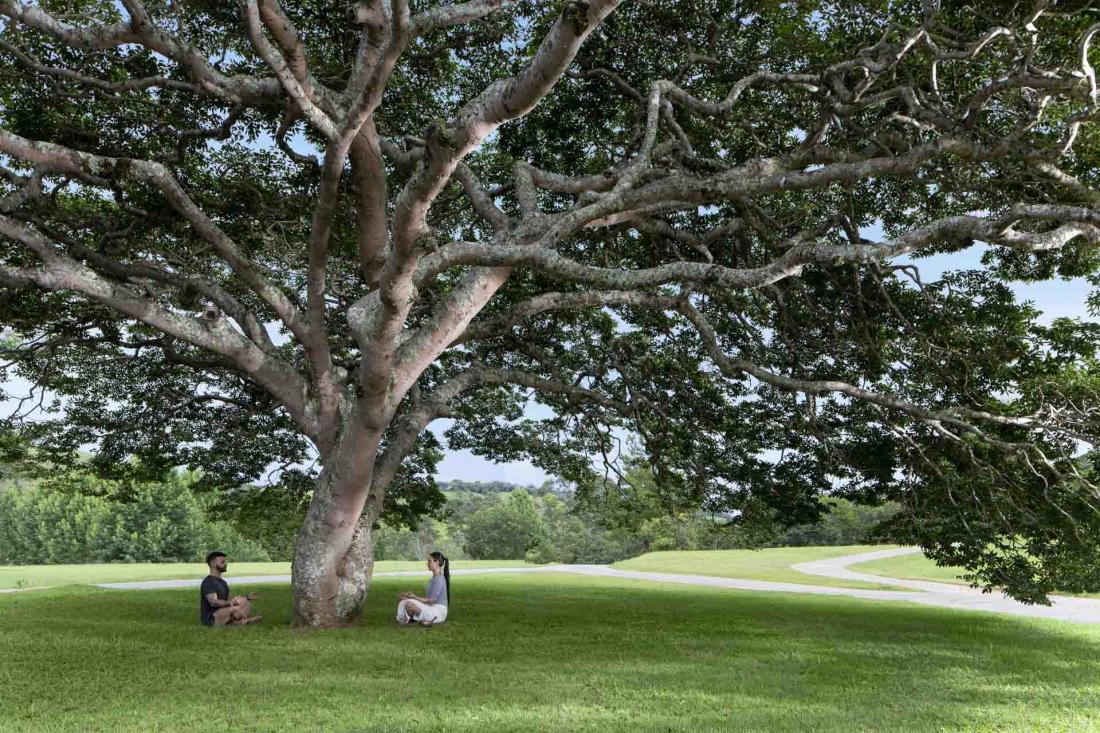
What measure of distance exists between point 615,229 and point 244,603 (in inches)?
293

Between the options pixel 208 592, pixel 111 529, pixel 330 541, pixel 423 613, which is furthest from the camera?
pixel 111 529

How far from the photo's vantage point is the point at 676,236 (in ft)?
33.6

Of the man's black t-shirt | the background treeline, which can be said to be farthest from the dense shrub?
the man's black t-shirt

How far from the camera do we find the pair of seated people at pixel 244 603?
375 inches

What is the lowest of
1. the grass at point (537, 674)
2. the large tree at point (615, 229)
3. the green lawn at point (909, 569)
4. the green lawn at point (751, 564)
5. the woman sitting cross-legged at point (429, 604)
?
the green lawn at point (909, 569)

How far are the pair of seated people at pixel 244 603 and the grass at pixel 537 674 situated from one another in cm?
36

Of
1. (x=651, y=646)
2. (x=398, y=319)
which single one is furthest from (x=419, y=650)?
(x=398, y=319)

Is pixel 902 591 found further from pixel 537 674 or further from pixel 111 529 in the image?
pixel 111 529

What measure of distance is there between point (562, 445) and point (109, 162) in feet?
34.9

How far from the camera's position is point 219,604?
9539mm

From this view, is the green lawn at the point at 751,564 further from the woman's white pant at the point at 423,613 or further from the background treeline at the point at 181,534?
the woman's white pant at the point at 423,613

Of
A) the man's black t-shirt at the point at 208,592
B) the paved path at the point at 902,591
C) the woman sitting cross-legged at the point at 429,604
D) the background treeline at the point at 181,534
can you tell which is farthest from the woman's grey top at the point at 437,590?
the background treeline at the point at 181,534

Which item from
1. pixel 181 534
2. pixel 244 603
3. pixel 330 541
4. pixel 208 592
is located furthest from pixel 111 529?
pixel 330 541

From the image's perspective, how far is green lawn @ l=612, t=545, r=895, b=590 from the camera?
998 inches
